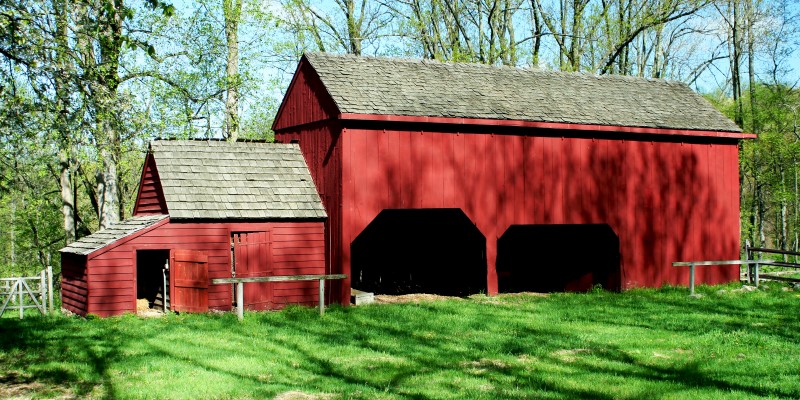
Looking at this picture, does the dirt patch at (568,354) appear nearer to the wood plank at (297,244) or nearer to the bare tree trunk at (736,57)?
the wood plank at (297,244)

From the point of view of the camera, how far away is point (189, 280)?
55.7 feet

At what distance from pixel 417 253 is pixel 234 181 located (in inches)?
267

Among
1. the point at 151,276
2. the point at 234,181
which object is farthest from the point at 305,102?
the point at 151,276

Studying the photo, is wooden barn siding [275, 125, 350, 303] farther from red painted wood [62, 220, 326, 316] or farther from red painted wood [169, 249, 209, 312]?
red painted wood [169, 249, 209, 312]

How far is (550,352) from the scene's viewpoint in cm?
1200

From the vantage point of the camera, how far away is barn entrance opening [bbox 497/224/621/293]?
21453mm

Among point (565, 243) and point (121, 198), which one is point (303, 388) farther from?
point (121, 198)

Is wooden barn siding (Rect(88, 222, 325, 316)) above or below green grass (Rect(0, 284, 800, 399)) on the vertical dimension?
above

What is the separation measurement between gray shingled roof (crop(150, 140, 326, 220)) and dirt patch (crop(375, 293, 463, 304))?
8.36 ft

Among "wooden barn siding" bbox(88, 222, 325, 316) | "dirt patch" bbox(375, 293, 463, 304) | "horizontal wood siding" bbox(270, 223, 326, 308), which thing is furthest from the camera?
"dirt patch" bbox(375, 293, 463, 304)

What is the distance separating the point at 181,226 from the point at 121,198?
17.7m

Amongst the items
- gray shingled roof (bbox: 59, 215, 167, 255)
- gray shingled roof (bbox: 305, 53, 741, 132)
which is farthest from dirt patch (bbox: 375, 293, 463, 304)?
gray shingled roof (bbox: 59, 215, 167, 255)

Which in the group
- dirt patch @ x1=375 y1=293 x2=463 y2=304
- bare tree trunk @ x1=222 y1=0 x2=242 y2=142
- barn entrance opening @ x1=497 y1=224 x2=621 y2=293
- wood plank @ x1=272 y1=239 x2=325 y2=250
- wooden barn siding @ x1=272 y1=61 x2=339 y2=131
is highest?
bare tree trunk @ x1=222 y1=0 x2=242 y2=142

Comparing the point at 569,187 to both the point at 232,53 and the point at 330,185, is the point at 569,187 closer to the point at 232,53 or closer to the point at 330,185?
the point at 330,185
